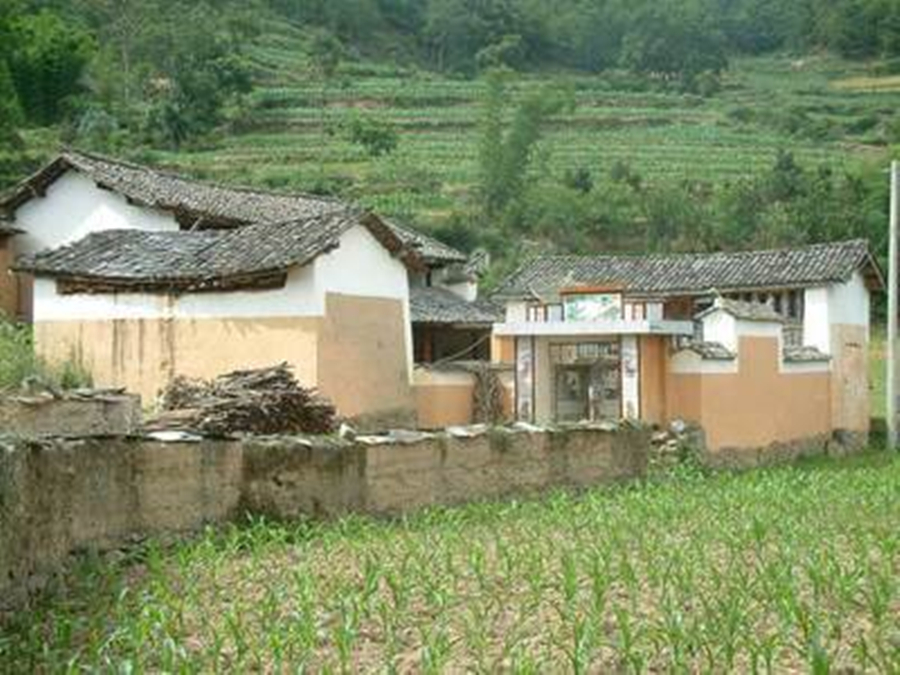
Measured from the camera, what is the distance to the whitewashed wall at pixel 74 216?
78.1 feet

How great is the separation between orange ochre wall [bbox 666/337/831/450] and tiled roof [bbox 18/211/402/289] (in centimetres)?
622

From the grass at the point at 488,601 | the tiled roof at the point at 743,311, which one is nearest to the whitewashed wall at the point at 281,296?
the tiled roof at the point at 743,311

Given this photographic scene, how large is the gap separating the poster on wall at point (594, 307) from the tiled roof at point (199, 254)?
3.49m

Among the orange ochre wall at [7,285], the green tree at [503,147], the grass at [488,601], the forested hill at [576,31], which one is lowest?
the grass at [488,601]

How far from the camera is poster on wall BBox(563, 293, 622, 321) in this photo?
2114cm

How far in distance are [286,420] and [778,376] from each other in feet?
41.2

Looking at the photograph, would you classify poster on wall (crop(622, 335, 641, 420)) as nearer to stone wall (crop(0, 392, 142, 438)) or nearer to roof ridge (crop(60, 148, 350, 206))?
roof ridge (crop(60, 148, 350, 206))

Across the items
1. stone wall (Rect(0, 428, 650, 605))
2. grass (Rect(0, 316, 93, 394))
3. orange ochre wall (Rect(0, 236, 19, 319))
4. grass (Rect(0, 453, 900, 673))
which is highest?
orange ochre wall (Rect(0, 236, 19, 319))

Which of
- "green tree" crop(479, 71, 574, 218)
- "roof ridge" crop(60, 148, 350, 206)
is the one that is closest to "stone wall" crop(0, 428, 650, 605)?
"roof ridge" crop(60, 148, 350, 206)

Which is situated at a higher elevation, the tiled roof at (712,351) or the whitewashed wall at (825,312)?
the whitewashed wall at (825,312)

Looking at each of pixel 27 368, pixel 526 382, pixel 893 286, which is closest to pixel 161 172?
pixel 27 368

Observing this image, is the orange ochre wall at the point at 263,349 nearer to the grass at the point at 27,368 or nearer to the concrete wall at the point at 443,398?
the grass at the point at 27,368

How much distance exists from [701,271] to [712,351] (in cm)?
703

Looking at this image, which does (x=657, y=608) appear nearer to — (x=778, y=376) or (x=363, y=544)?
(x=363, y=544)
